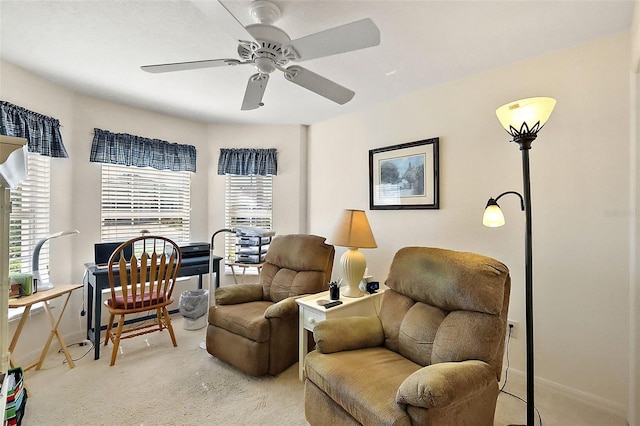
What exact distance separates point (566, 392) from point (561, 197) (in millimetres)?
1344

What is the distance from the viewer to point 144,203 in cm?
Result: 353

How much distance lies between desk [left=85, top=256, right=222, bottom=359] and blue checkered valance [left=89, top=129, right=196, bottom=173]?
113 centimetres

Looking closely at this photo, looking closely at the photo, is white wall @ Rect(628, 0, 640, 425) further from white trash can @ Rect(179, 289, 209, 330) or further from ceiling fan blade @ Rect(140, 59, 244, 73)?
white trash can @ Rect(179, 289, 209, 330)

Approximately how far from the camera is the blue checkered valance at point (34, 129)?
2.29m

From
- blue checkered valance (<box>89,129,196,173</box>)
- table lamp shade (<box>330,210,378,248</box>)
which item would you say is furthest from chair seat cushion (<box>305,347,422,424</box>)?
blue checkered valance (<box>89,129,196,173</box>)

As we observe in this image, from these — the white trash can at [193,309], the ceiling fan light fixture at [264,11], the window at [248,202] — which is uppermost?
the ceiling fan light fixture at [264,11]

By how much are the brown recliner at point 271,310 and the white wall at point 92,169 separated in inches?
41.0

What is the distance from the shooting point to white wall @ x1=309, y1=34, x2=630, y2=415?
1.92 meters

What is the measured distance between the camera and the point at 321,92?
199 cm

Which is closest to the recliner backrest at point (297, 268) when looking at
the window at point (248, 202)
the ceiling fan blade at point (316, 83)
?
the window at point (248, 202)

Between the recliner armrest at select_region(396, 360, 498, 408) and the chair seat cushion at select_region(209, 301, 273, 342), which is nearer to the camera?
the recliner armrest at select_region(396, 360, 498, 408)

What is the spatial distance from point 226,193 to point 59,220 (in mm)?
1706

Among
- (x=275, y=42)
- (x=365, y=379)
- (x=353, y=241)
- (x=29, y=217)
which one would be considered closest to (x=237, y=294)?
(x=353, y=241)

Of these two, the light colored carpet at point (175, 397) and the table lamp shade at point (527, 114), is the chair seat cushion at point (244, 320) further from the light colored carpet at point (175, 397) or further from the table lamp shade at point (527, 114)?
the table lamp shade at point (527, 114)
